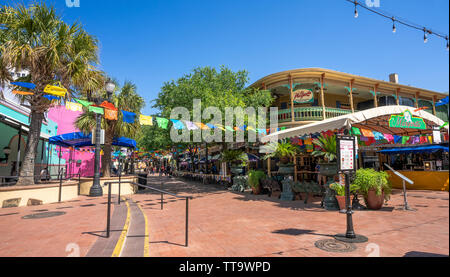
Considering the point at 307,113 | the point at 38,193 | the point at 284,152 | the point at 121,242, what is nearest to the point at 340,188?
the point at 284,152

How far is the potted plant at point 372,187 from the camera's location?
7.56 metres

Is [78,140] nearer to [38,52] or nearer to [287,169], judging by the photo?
[38,52]

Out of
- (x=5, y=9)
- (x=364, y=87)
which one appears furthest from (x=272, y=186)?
(x=364, y=87)

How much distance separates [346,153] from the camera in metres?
5.29

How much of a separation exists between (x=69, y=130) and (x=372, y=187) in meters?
29.0

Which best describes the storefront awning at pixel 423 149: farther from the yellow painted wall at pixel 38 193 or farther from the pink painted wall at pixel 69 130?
the pink painted wall at pixel 69 130

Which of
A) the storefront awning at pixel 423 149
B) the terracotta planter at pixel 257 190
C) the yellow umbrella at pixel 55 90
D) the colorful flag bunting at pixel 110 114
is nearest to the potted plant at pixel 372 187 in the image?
the terracotta planter at pixel 257 190

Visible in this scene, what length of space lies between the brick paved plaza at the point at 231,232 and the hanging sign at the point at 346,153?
1467 mm

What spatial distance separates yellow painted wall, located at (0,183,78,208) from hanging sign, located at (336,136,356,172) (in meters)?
11.6

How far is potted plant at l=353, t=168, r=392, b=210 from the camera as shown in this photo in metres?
7.56

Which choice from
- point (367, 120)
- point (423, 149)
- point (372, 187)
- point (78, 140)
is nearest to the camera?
point (372, 187)

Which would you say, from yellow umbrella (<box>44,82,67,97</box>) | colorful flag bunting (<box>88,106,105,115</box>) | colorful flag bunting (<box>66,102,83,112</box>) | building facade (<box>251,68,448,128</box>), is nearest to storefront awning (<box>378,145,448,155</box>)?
building facade (<box>251,68,448,128</box>)
